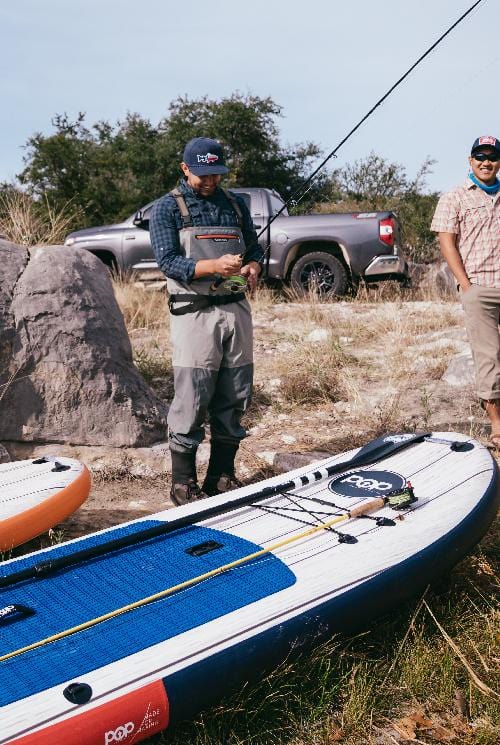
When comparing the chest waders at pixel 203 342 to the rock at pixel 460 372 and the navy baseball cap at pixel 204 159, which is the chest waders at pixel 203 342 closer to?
the navy baseball cap at pixel 204 159

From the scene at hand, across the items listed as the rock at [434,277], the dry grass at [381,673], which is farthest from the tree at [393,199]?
the dry grass at [381,673]

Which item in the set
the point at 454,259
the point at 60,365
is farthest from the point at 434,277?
the point at 60,365

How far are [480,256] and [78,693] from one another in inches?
164

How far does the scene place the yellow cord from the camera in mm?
2705

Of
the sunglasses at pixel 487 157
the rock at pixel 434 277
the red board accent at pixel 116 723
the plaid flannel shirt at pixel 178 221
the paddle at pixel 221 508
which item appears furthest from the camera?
the rock at pixel 434 277

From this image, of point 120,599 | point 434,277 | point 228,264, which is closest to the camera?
point 120,599

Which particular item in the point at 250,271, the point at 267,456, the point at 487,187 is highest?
the point at 487,187

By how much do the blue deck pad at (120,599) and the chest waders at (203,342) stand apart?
1.09 m

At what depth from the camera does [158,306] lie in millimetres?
10219

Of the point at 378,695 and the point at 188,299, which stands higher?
the point at 188,299

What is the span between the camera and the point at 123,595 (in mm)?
3014

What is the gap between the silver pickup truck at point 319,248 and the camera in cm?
1086

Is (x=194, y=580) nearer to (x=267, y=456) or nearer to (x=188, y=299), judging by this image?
(x=188, y=299)

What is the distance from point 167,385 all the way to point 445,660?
4466 millimetres
